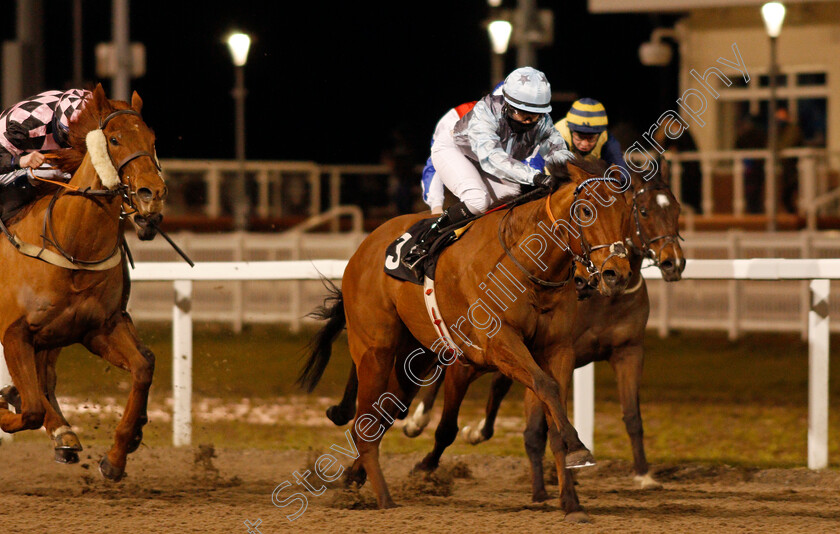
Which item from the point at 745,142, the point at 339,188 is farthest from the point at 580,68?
the point at 745,142

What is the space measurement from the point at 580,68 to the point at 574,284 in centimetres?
2062

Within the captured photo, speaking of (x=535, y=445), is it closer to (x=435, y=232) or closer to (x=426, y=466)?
(x=426, y=466)

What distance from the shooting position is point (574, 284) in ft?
15.8

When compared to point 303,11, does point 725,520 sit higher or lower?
lower

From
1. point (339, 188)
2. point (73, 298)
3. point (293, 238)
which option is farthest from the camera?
point (339, 188)

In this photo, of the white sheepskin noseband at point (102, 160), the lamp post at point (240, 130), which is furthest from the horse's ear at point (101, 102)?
the lamp post at point (240, 130)

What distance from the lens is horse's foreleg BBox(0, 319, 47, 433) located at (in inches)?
205

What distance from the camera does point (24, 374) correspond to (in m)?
5.20

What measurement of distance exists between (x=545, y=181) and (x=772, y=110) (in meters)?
8.28

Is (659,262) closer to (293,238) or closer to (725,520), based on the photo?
(725,520)

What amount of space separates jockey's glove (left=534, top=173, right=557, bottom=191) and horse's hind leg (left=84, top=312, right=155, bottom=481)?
181 cm

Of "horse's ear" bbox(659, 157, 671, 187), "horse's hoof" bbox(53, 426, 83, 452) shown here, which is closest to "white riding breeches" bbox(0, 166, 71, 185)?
"horse's hoof" bbox(53, 426, 83, 452)

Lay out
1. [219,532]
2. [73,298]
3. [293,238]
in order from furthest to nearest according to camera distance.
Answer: [293,238] → [73,298] → [219,532]

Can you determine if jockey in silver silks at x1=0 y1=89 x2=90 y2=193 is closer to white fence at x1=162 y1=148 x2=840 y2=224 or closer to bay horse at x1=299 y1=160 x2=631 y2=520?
bay horse at x1=299 y1=160 x2=631 y2=520
